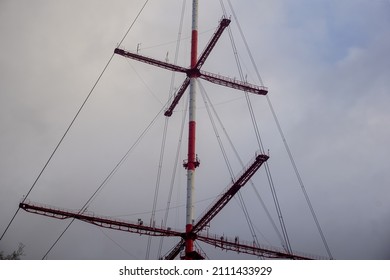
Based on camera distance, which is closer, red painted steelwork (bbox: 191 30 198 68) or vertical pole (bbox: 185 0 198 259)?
vertical pole (bbox: 185 0 198 259)

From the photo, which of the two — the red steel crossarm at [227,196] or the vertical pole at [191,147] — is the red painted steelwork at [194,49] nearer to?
the vertical pole at [191,147]

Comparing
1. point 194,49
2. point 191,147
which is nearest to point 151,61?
point 194,49

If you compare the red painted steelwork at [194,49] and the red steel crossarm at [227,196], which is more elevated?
the red painted steelwork at [194,49]

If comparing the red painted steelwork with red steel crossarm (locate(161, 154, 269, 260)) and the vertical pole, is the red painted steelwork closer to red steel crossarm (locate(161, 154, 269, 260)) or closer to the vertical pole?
the vertical pole

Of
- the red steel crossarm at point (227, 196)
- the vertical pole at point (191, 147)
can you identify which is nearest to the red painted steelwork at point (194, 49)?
the vertical pole at point (191, 147)

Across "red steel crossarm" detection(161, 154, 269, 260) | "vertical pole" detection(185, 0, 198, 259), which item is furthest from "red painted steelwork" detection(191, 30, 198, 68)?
"red steel crossarm" detection(161, 154, 269, 260)

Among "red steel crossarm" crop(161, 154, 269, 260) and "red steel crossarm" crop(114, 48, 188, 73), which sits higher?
"red steel crossarm" crop(114, 48, 188, 73)

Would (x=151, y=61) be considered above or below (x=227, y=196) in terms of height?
above

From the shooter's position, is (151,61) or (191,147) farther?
(151,61)

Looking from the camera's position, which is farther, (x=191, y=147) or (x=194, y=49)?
(x=194, y=49)

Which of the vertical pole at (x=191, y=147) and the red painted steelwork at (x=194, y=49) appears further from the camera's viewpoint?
the red painted steelwork at (x=194, y=49)

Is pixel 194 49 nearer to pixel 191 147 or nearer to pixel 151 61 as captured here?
pixel 151 61
